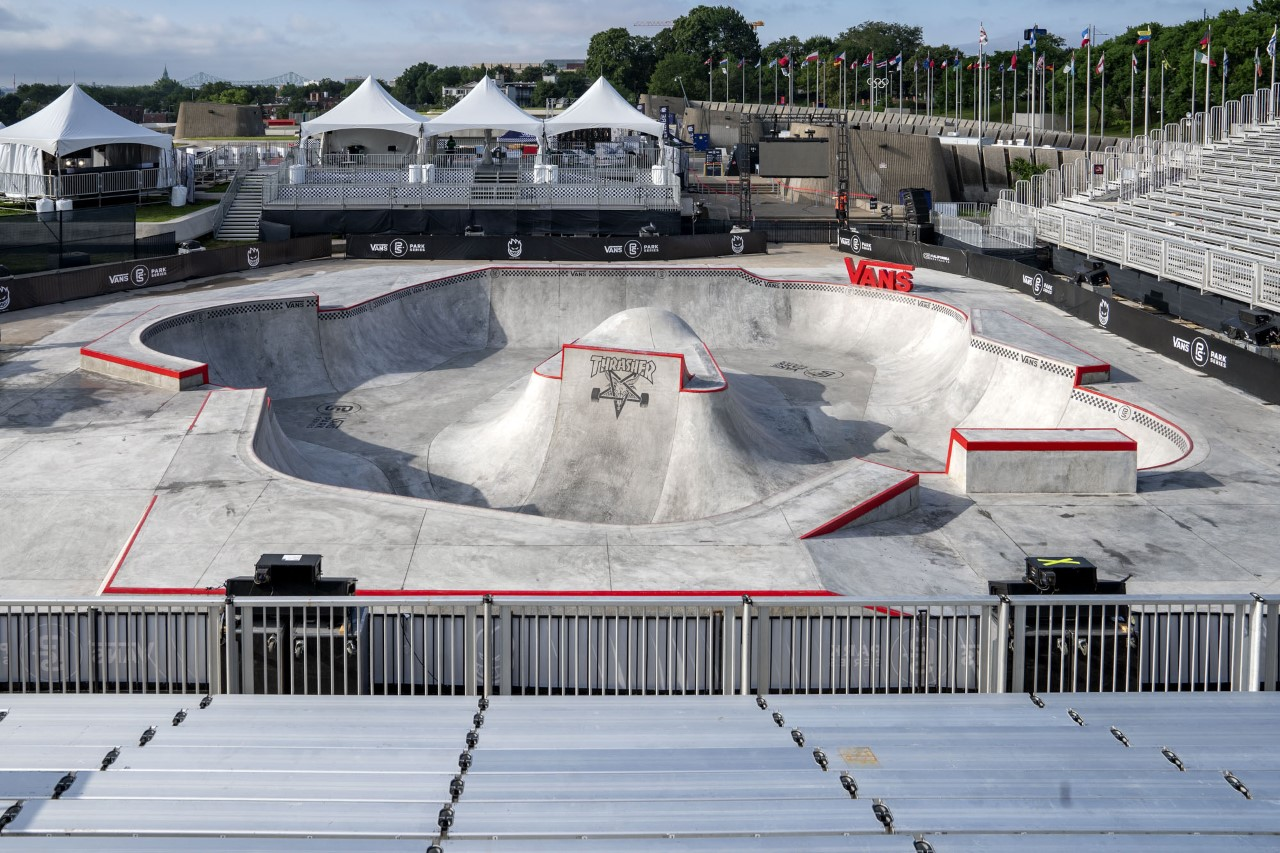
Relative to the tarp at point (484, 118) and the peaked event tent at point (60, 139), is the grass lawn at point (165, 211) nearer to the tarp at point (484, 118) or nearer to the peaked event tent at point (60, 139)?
the peaked event tent at point (60, 139)

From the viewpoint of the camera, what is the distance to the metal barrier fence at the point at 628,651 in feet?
31.7

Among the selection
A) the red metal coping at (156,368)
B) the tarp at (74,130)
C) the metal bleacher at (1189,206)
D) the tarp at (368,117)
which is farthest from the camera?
the tarp at (368,117)

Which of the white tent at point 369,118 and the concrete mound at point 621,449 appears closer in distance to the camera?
the concrete mound at point 621,449

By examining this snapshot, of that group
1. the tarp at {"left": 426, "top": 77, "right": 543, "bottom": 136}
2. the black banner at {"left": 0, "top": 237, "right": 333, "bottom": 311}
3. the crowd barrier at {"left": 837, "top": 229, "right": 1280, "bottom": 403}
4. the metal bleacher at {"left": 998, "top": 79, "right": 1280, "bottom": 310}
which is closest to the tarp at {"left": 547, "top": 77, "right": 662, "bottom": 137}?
the tarp at {"left": 426, "top": 77, "right": 543, "bottom": 136}

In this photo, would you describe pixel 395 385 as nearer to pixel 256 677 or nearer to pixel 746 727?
pixel 256 677

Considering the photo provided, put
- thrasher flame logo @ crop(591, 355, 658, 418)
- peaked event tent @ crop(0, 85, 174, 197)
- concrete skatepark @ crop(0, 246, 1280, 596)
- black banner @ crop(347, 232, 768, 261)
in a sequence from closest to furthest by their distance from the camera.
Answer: concrete skatepark @ crop(0, 246, 1280, 596) < thrasher flame logo @ crop(591, 355, 658, 418) < black banner @ crop(347, 232, 768, 261) < peaked event tent @ crop(0, 85, 174, 197)

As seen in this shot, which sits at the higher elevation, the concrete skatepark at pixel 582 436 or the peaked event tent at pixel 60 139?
the peaked event tent at pixel 60 139

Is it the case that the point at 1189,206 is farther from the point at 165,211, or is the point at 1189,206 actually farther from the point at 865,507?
the point at 165,211

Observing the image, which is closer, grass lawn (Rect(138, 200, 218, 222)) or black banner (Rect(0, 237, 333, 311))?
black banner (Rect(0, 237, 333, 311))

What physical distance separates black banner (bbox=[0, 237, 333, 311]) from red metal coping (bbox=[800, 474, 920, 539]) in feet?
85.3

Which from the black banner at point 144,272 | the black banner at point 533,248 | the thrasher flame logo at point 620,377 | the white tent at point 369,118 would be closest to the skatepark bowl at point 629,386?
the thrasher flame logo at point 620,377

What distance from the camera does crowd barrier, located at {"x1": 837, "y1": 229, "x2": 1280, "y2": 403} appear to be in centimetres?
2572

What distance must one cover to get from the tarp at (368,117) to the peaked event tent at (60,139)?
6.58 meters

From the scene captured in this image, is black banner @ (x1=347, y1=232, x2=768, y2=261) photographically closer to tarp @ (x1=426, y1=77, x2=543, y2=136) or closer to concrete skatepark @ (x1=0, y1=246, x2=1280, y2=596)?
concrete skatepark @ (x1=0, y1=246, x2=1280, y2=596)
